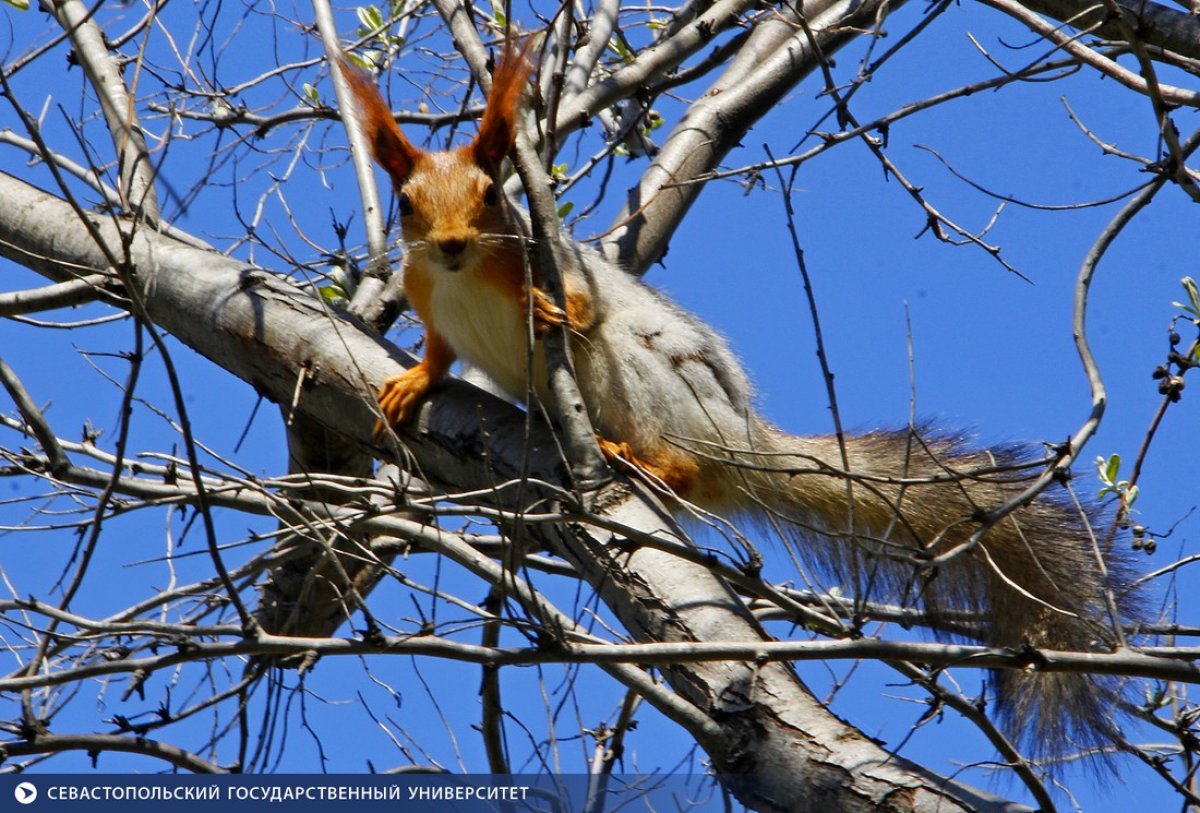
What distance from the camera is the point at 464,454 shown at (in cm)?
371

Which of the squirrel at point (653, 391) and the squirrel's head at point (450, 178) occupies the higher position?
the squirrel's head at point (450, 178)

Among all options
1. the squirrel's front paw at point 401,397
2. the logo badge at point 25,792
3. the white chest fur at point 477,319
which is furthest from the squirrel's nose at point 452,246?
the logo badge at point 25,792


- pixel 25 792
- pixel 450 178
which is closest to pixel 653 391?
pixel 450 178

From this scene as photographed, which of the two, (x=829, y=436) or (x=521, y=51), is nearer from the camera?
(x=521, y=51)

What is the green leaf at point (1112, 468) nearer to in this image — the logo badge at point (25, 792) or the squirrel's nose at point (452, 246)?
the squirrel's nose at point (452, 246)

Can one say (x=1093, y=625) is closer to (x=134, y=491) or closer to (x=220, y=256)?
(x=134, y=491)

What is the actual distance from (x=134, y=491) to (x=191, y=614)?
143 centimetres

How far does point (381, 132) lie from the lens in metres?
4.50

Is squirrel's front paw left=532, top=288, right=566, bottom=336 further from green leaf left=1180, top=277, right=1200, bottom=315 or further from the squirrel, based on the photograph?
green leaf left=1180, top=277, right=1200, bottom=315

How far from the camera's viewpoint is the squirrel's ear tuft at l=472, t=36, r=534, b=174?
12.7 feet

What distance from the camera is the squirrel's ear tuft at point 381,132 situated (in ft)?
14.2

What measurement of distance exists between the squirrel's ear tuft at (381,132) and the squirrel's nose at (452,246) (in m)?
0.55

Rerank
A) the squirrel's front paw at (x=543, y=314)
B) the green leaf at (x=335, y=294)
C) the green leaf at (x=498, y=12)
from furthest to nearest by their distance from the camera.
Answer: the green leaf at (x=498, y=12), the green leaf at (x=335, y=294), the squirrel's front paw at (x=543, y=314)

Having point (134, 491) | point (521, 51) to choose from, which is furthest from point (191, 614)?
point (521, 51)
